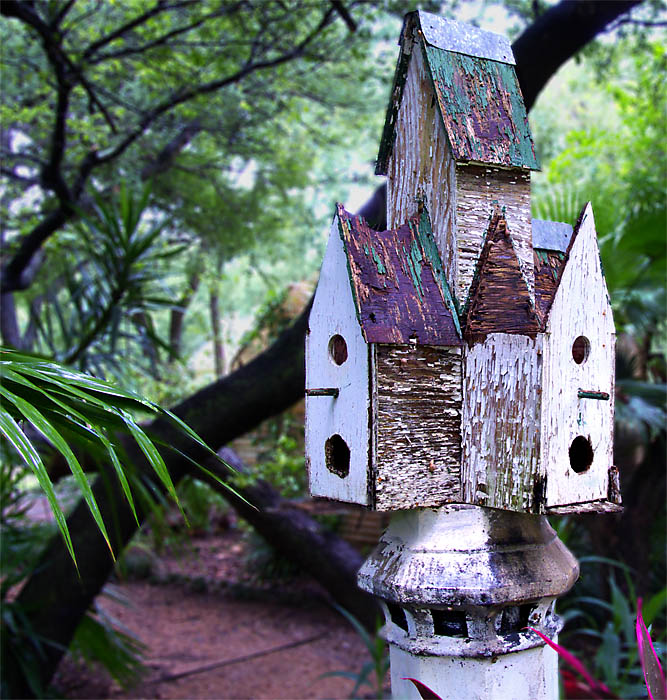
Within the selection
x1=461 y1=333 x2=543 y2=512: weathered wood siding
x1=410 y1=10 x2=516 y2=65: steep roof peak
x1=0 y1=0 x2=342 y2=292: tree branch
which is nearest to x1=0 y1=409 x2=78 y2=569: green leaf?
x1=461 y1=333 x2=543 y2=512: weathered wood siding

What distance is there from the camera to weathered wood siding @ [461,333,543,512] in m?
1.06

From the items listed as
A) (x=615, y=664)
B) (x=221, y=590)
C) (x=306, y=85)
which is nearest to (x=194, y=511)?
(x=221, y=590)

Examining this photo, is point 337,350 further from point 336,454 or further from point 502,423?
point 502,423

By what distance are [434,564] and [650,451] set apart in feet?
14.8

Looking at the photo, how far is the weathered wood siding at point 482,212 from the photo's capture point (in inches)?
44.8

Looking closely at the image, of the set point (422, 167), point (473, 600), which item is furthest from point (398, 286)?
point (473, 600)

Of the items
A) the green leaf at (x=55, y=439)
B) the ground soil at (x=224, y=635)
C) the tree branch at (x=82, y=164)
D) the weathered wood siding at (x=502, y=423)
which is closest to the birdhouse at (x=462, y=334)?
the weathered wood siding at (x=502, y=423)

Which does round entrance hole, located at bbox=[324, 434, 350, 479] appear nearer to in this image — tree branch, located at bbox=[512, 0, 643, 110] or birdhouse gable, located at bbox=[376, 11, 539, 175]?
birdhouse gable, located at bbox=[376, 11, 539, 175]

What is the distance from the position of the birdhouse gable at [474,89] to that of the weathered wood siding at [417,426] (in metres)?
0.34

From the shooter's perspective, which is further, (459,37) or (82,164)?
(82,164)

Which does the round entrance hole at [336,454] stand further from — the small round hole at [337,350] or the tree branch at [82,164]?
the tree branch at [82,164]

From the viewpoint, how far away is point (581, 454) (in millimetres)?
1172

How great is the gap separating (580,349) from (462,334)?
0.72ft

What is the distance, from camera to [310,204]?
43.7ft
